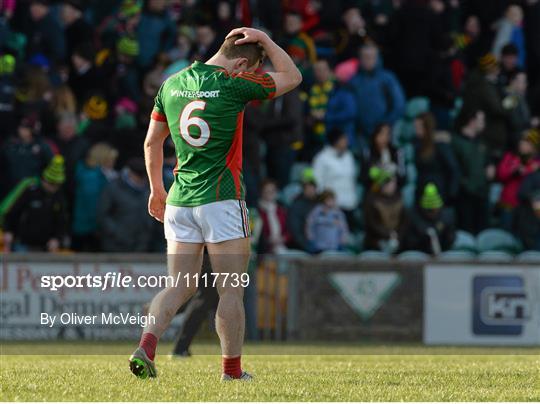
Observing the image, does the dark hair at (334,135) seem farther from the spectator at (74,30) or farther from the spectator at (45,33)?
the spectator at (45,33)

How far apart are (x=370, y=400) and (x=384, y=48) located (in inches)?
544

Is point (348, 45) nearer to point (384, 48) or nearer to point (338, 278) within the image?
point (384, 48)

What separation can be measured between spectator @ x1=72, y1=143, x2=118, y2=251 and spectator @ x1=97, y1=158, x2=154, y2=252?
0.98 feet

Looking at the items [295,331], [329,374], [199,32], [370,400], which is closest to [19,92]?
[199,32]

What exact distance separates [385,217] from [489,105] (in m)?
3.03

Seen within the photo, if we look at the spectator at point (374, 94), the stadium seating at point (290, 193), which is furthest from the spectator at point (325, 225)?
the spectator at point (374, 94)

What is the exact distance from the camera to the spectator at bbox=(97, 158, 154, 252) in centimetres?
1838

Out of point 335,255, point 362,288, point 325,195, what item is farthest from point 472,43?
point 362,288

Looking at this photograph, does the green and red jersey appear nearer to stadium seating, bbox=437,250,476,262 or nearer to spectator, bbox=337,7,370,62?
stadium seating, bbox=437,250,476,262

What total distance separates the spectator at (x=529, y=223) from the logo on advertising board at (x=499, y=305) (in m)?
2.20

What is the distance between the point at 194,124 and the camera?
388 inches

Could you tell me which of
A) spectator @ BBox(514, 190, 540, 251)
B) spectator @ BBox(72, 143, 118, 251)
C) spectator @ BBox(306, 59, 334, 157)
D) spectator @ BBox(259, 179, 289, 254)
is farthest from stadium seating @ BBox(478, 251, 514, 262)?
spectator @ BBox(72, 143, 118, 251)

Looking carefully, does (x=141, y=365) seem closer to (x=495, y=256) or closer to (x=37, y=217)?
(x=37, y=217)

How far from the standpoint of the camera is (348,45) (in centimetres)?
2178
